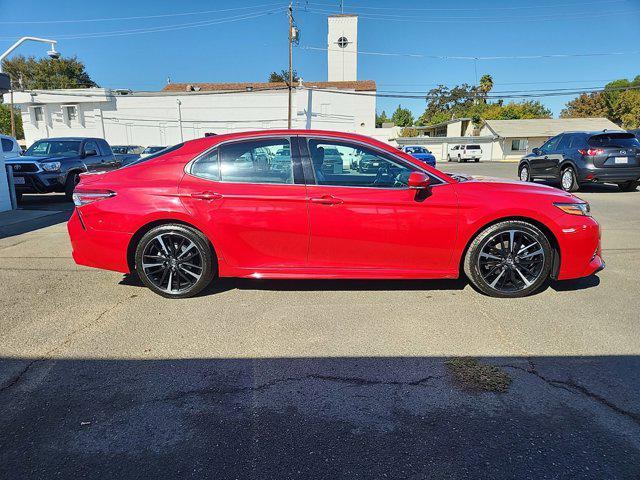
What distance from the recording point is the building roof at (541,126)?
49188 mm

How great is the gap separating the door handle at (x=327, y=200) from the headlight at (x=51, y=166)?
30.6 feet

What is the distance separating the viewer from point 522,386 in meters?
2.67

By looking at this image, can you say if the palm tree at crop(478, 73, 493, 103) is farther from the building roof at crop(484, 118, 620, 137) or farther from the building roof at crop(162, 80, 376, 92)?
the building roof at crop(162, 80, 376, 92)

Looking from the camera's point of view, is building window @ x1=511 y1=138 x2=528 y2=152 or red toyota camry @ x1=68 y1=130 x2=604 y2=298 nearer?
red toyota camry @ x1=68 y1=130 x2=604 y2=298

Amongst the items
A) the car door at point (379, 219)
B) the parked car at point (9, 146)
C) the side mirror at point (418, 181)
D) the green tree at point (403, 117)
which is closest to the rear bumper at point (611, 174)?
the car door at point (379, 219)

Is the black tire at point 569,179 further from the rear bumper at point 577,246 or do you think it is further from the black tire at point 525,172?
the rear bumper at point 577,246

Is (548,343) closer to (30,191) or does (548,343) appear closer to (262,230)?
(262,230)

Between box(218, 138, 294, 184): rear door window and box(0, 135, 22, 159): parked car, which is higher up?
box(0, 135, 22, 159): parked car

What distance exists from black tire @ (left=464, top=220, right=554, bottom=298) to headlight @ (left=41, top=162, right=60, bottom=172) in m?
10.4

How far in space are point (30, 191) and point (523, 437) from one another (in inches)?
471

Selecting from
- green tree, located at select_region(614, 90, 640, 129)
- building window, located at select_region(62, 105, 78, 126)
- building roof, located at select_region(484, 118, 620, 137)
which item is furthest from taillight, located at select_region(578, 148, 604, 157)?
green tree, located at select_region(614, 90, 640, 129)

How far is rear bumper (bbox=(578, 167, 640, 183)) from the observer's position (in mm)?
11211

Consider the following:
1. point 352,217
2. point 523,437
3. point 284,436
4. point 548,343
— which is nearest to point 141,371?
point 284,436

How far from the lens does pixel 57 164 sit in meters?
10.5
